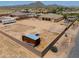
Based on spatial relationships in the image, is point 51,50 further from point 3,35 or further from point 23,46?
point 3,35

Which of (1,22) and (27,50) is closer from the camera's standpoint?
(27,50)

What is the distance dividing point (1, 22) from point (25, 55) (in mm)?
17088

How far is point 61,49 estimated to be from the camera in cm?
1456

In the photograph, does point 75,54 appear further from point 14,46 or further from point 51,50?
point 14,46

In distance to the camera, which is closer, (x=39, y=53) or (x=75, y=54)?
(x=39, y=53)

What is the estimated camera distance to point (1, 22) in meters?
27.7

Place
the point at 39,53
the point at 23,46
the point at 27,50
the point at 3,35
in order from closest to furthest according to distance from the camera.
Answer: the point at 39,53 < the point at 27,50 < the point at 23,46 < the point at 3,35

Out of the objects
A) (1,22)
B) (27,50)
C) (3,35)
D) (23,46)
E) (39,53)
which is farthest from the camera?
(1,22)

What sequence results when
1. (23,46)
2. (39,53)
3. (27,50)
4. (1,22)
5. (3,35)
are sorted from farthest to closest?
(1,22) < (3,35) < (23,46) < (27,50) < (39,53)

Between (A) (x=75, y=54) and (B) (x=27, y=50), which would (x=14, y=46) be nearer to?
(B) (x=27, y=50)

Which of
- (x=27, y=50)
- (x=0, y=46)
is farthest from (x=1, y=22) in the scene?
(x=27, y=50)

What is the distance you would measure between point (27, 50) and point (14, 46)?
172cm

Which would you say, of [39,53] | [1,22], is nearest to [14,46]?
[39,53]

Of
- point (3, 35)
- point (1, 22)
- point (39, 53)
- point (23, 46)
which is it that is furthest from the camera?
point (1, 22)
